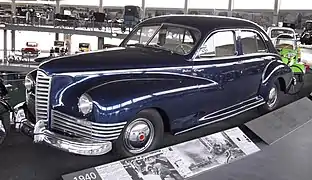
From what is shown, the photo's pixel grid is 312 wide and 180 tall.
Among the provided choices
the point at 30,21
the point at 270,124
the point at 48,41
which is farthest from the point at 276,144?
the point at 48,41

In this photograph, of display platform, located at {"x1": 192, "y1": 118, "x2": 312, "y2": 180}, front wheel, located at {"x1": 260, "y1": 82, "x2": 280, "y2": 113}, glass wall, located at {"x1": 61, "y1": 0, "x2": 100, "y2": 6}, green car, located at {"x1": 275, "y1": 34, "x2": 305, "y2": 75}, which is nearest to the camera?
display platform, located at {"x1": 192, "y1": 118, "x2": 312, "y2": 180}

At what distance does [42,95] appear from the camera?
3.28 meters

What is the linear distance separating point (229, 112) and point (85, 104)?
191 cm

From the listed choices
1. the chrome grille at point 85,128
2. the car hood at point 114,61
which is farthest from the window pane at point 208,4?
the chrome grille at point 85,128

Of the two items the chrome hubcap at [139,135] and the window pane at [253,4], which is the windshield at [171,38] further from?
the window pane at [253,4]

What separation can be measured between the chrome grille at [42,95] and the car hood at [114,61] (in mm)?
71

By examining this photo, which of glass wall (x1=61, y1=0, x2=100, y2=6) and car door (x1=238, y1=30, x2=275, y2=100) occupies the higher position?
glass wall (x1=61, y1=0, x2=100, y2=6)

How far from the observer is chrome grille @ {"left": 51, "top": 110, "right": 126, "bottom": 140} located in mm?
3056

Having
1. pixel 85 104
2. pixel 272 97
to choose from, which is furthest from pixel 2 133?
pixel 272 97

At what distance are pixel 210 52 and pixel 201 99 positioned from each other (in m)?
0.53

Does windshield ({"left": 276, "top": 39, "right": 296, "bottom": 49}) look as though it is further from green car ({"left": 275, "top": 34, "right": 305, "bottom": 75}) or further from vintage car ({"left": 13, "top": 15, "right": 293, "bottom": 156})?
vintage car ({"left": 13, "top": 15, "right": 293, "bottom": 156})

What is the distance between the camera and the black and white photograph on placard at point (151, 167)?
9.47 ft

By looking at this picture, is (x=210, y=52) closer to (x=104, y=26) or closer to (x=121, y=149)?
(x=121, y=149)

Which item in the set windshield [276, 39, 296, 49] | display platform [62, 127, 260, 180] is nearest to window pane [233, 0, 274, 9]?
windshield [276, 39, 296, 49]
